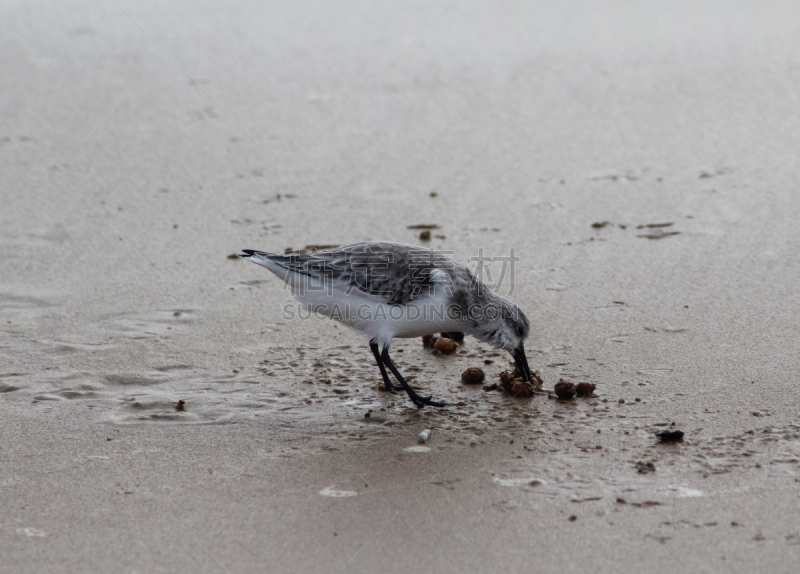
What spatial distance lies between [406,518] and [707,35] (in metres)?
9.67

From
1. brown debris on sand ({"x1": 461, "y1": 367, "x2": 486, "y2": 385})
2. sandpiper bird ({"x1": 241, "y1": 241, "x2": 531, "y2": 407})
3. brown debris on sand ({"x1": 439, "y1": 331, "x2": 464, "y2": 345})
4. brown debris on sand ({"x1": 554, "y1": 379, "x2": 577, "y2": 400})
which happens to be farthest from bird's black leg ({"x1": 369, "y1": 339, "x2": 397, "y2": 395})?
brown debris on sand ({"x1": 554, "y1": 379, "x2": 577, "y2": 400})

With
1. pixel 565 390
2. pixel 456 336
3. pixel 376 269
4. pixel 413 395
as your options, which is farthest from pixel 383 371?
pixel 565 390

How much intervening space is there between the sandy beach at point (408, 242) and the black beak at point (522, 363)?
0.56 ft

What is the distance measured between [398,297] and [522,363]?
0.85m

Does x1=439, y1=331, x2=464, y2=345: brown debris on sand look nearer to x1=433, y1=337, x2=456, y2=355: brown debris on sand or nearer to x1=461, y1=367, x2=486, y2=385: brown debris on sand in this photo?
x1=433, y1=337, x2=456, y2=355: brown debris on sand

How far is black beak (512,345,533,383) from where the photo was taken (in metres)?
4.93

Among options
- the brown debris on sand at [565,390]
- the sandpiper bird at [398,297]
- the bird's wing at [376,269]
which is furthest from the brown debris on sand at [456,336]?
the brown debris on sand at [565,390]

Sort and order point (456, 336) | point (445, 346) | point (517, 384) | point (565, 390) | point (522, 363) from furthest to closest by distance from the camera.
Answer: point (456, 336), point (445, 346), point (522, 363), point (517, 384), point (565, 390)

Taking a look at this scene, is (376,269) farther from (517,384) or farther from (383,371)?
(517,384)

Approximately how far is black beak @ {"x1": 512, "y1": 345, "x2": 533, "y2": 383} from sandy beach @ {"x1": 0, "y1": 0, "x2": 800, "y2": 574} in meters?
0.17

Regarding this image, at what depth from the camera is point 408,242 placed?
6879 mm

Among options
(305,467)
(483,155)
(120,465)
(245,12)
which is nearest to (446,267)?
(305,467)

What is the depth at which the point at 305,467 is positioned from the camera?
13.5 feet

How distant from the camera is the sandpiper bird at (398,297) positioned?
4844 millimetres
